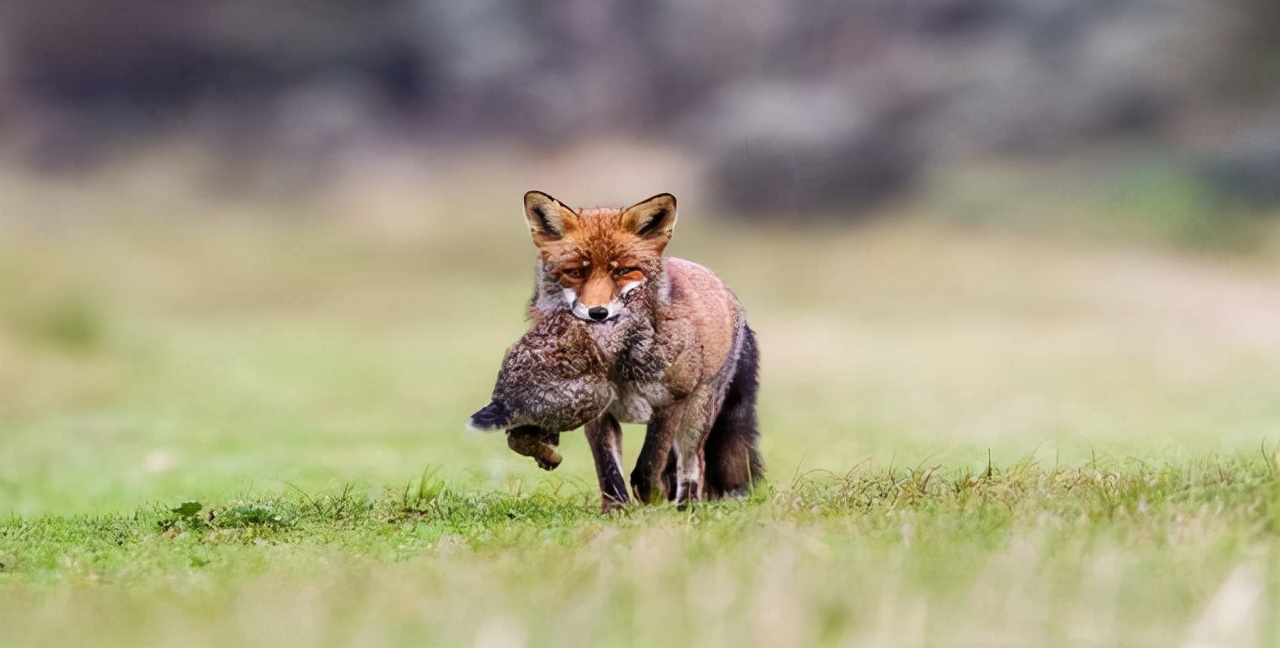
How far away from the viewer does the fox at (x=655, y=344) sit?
22.8ft

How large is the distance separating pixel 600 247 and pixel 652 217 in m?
0.34

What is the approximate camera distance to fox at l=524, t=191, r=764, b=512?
696cm

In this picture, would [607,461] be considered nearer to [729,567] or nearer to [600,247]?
[600,247]

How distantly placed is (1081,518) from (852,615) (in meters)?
1.82

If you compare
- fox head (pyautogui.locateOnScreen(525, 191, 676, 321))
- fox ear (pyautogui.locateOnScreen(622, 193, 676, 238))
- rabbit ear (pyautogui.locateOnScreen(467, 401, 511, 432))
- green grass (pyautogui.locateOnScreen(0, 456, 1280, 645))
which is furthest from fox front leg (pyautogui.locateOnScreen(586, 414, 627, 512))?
fox ear (pyautogui.locateOnScreen(622, 193, 676, 238))

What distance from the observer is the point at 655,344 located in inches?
283

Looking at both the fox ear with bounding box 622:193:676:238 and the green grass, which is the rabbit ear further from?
the fox ear with bounding box 622:193:676:238

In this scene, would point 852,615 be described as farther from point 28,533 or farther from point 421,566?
point 28,533

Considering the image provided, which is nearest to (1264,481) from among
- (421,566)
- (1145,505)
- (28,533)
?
(1145,505)

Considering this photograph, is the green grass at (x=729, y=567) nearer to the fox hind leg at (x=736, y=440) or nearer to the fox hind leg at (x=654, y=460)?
the fox hind leg at (x=654, y=460)

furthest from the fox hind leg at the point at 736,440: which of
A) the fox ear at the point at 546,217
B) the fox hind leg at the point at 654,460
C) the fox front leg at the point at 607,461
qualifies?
the fox ear at the point at 546,217

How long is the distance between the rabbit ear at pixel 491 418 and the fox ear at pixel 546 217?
883mm

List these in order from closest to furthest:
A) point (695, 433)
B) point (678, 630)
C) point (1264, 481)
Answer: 1. point (678, 630)
2. point (1264, 481)
3. point (695, 433)

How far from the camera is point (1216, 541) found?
582cm
